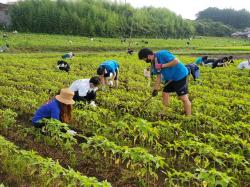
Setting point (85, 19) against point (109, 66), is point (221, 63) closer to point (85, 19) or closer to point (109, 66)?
point (109, 66)

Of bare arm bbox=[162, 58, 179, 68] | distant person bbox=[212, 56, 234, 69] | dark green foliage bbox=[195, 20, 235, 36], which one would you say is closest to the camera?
bare arm bbox=[162, 58, 179, 68]

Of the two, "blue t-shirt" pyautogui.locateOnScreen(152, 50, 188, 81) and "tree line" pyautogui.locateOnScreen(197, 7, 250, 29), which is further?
"tree line" pyautogui.locateOnScreen(197, 7, 250, 29)

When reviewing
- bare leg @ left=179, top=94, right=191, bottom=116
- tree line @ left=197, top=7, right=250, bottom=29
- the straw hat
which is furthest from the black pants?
tree line @ left=197, top=7, right=250, bottom=29

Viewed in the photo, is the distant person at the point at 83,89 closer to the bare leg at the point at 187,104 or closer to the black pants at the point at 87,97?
the black pants at the point at 87,97

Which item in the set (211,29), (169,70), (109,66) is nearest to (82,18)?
(211,29)

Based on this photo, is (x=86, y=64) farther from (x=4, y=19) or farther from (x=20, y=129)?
(x=4, y=19)

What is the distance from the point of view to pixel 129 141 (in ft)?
21.2

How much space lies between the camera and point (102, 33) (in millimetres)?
46125

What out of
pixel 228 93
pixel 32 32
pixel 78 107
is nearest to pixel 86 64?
pixel 228 93

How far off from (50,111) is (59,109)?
159mm

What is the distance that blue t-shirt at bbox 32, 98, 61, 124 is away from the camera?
20.1 ft

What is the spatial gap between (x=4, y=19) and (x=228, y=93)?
39085mm

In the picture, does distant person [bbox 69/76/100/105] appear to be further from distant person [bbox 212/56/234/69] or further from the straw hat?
distant person [bbox 212/56/234/69]

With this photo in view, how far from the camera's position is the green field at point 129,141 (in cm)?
483
